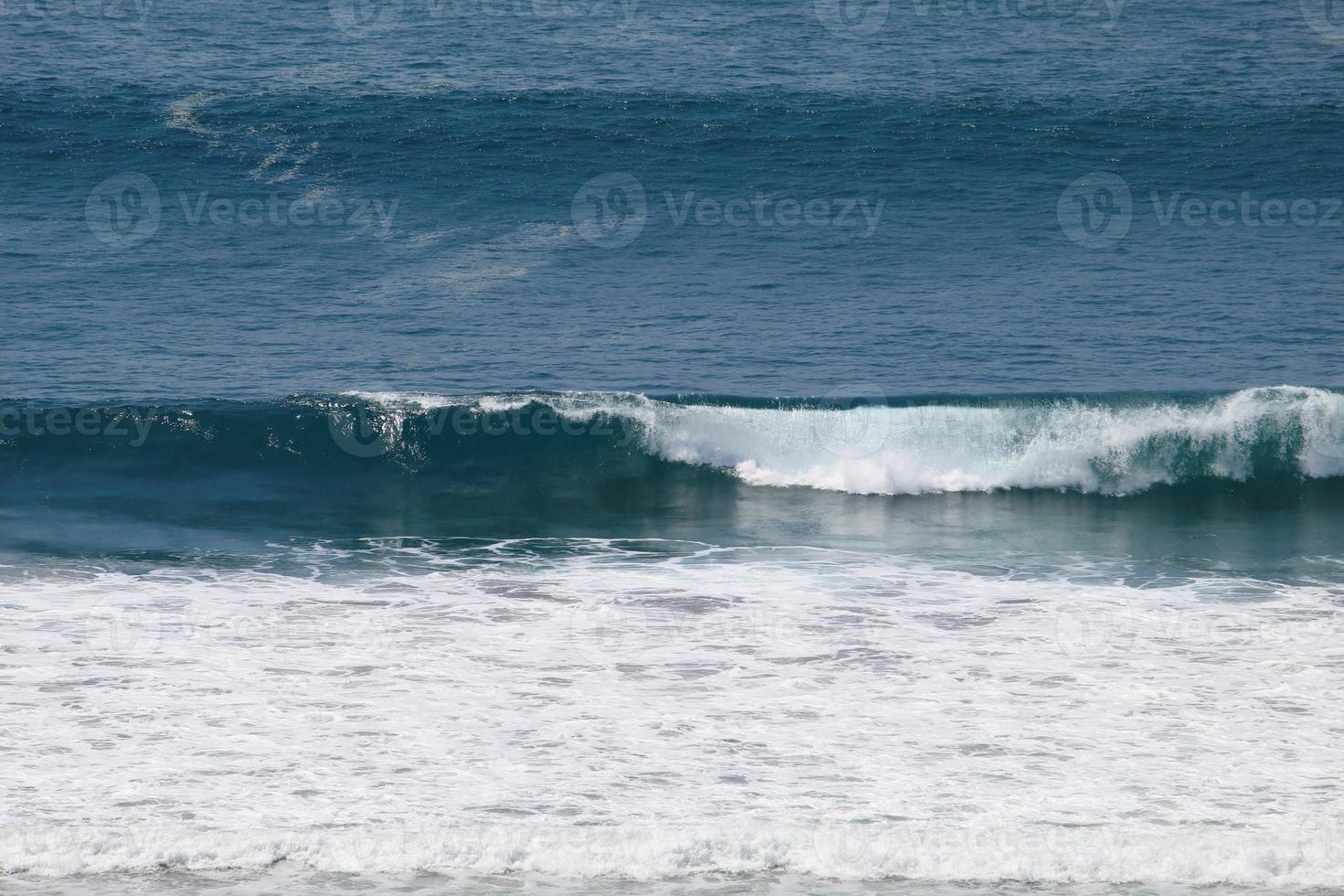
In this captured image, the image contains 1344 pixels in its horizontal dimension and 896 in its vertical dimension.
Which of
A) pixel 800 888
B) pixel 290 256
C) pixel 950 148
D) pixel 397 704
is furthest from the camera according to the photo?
pixel 950 148

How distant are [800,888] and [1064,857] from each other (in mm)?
1334

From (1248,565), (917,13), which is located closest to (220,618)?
(1248,565)

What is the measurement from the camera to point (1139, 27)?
28125 mm

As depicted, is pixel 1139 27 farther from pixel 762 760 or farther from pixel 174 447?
pixel 762 760
